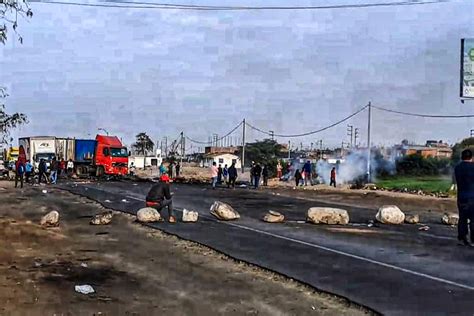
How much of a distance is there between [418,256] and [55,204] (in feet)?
52.5

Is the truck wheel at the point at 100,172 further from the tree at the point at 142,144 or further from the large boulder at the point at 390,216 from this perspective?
the tree at the point at 142,144

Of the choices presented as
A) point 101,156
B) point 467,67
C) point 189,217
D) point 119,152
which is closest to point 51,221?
point 189,217

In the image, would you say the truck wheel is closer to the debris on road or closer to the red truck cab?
the red truck cab

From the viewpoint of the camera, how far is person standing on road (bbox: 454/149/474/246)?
1313cm

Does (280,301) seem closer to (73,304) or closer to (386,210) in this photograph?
(73,304)

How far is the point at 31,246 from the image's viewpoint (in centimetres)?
1323

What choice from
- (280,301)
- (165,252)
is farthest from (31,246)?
(280,301)

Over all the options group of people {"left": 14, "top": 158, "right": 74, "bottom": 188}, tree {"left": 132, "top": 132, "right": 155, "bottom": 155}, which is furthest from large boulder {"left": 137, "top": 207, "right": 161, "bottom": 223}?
tree {"left": 132, "top": 132, "right": 155, "bottom": 155}

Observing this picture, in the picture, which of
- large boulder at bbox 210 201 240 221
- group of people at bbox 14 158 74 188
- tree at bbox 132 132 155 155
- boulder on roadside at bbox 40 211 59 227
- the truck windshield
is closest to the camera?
boulder on roadside at bbox 40 211 59 227

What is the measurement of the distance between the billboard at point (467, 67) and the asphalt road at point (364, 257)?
2163cm

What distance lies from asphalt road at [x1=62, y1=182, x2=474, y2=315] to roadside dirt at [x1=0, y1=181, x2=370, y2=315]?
488 mm

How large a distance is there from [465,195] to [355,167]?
41.7 m

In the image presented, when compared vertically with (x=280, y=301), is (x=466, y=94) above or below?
above

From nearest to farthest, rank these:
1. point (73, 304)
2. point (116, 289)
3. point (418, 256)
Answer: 1. point (73, 304)
2. point (116, 289)
3. point (418, 256)
